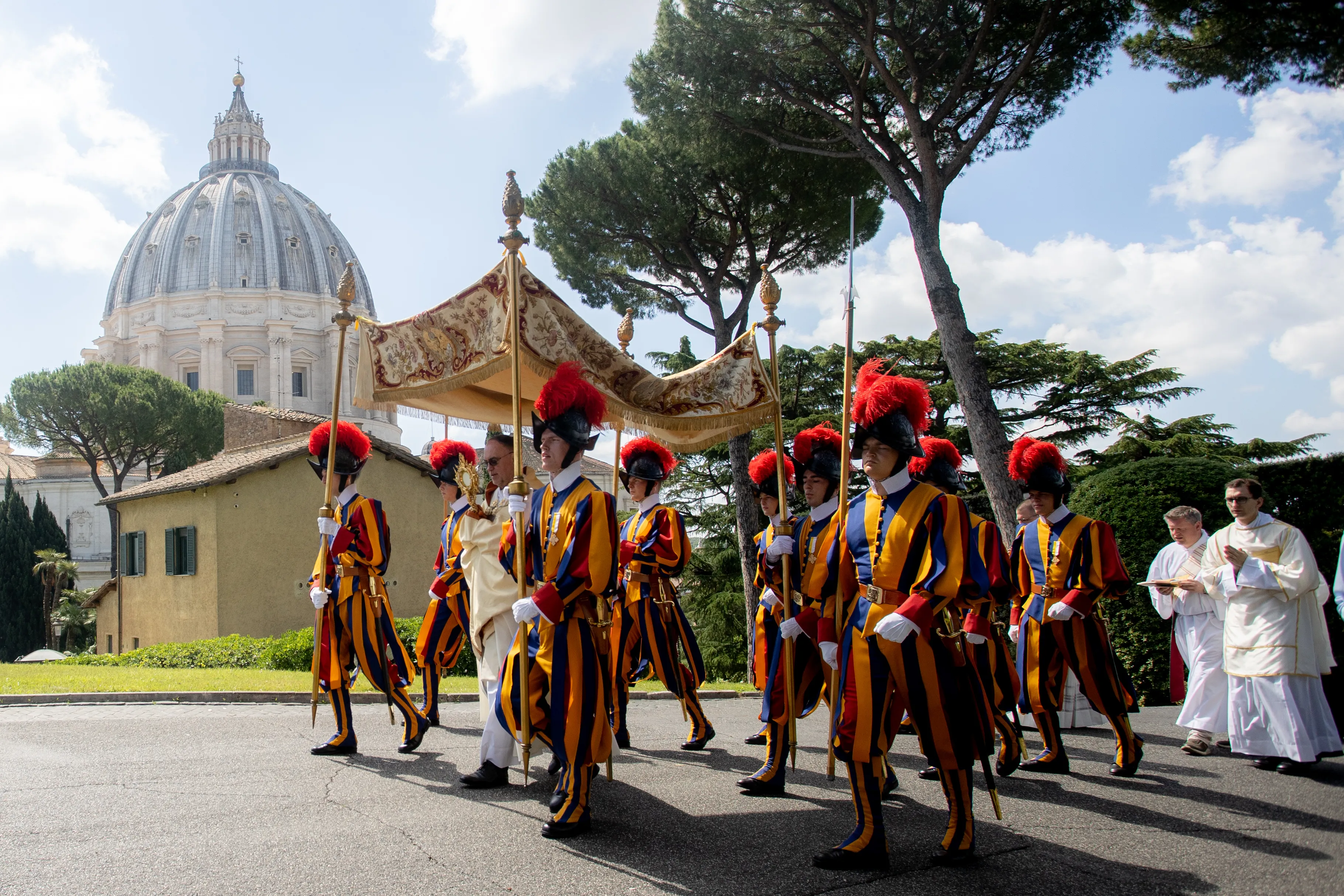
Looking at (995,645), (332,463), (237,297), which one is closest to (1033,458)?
(995,645)

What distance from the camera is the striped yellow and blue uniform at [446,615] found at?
23.3 feet

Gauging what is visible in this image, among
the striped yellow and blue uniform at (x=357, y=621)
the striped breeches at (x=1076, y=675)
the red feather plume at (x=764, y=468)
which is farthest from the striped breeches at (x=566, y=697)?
the striped breeches at (x=1076, y=675)

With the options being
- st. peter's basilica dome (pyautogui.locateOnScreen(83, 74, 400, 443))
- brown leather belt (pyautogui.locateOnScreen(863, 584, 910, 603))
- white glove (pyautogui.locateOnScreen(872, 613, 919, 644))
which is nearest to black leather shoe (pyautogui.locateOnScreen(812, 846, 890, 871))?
white glove (pyautogui.locateOnScreen(872, 613, 919, 644))

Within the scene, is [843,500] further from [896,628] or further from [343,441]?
[343,441]

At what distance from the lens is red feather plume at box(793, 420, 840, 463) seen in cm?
617

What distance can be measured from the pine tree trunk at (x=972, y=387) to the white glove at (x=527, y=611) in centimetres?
691

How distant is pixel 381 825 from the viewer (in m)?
4.74

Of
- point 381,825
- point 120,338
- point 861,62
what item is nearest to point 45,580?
point 861,62

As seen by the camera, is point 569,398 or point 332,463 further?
point 332,463

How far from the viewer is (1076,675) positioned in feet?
20.9

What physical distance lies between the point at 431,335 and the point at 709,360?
200 centimetres

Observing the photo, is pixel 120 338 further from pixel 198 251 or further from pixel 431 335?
pixel 431 335

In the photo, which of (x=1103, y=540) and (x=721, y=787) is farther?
(x=1103, y=540)

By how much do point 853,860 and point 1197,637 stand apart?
4.84 meters
